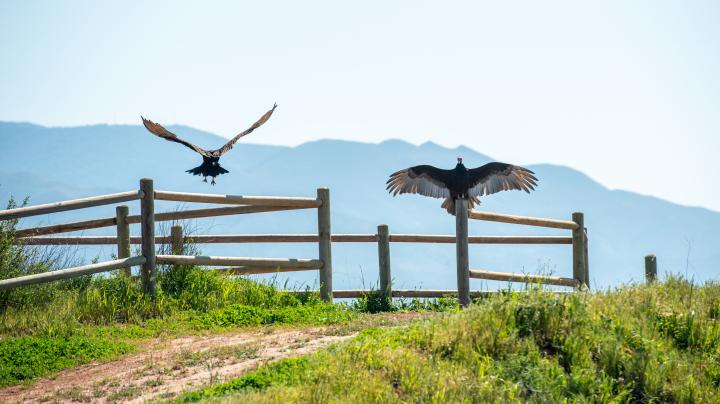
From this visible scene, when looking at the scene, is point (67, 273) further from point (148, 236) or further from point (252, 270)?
point (252, 270)

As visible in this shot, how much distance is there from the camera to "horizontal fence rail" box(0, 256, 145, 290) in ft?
30.6

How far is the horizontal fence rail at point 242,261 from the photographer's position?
10.6 metres

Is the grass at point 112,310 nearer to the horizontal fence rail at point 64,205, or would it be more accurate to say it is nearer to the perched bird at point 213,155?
the horizontal fence rail at point 64,205

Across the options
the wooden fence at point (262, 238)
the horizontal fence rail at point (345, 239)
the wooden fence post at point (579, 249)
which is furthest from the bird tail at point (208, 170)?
the wooden fence post at point (579, 249)

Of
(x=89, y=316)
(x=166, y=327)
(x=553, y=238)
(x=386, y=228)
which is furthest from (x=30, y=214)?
(x=553, y=238)

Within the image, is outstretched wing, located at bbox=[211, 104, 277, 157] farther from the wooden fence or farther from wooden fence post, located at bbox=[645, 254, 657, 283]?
wooden fence post, located at bbox=[645, 254, 657, 283]

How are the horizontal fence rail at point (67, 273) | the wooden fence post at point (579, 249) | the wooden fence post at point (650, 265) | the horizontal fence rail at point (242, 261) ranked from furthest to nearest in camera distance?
the wooden fence post at point (650, 265) < the wooden fence post at point (579, 249) < the horizontal fence rail at point (242, 261) < the horizontal fence rail at point (67, 273)

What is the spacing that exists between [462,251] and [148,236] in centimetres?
424

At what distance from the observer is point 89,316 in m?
9.80

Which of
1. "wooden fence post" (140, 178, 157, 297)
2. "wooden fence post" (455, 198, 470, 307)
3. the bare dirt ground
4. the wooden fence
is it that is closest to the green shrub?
the bare dirt ground

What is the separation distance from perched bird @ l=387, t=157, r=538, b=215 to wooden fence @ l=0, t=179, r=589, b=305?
70 cm

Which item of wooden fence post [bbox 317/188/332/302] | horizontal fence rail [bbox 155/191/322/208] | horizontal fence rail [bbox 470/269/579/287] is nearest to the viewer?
horizontal fence rail [bbox 155/191/322/208]

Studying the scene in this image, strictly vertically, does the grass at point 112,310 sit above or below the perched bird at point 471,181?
below

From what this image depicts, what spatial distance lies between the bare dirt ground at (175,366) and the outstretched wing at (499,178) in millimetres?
4070
